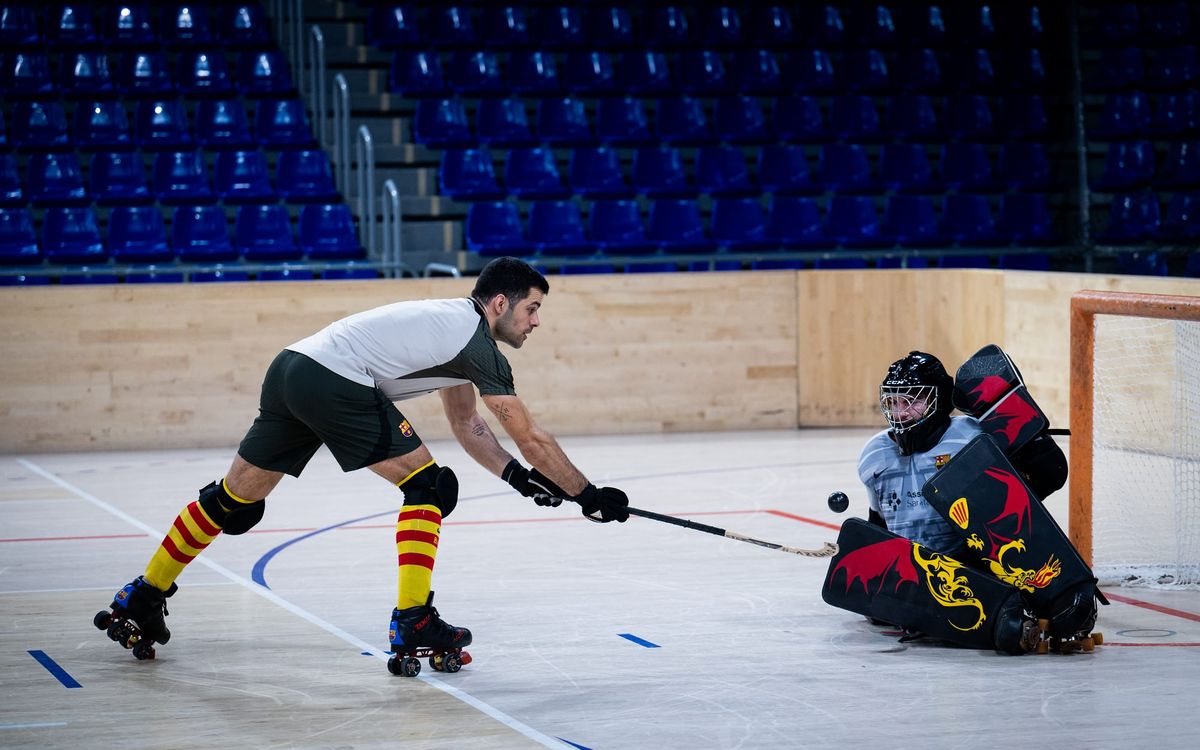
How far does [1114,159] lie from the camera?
59.3 feet

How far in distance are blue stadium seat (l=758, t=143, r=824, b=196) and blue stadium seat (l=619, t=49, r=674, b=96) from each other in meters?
1.35

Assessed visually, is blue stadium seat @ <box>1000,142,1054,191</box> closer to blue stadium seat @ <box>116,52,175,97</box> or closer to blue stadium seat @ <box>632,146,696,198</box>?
blue stadium seat @ <box>632,146,696,198</box>

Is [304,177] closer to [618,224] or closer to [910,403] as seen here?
[618,224]

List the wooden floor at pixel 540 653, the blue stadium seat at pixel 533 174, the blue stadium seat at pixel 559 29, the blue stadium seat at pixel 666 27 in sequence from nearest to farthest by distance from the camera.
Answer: the wooden floor at pixel 540 653 < the blue stadium seat at pixel 533 174 < the blue stadium seat at pixel 559 29 < the blue stadium seat at pixel 666 27

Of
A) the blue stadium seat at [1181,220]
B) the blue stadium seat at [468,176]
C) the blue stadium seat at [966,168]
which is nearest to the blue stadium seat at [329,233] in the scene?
the blue stadium seat at [468,176]

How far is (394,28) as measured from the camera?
57.6ft

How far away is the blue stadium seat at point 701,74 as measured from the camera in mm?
17891

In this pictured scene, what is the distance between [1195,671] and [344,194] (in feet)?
39.1

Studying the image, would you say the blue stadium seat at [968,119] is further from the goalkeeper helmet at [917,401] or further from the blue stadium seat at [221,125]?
the goalkeeper helmet at [917,401]

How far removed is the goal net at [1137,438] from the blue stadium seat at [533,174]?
6445 mm

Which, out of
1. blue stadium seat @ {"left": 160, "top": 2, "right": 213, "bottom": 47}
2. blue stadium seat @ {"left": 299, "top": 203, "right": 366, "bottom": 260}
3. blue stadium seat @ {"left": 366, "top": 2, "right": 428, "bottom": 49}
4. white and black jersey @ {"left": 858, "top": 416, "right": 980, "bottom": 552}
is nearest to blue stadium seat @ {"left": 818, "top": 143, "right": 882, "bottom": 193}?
blue stadium seat @ {"left": 366, "top": 2, "right": 428, "bottom": 49}

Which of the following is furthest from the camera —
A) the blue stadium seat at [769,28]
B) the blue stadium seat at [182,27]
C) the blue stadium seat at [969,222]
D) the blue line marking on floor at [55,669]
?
the blue stadium seat at [769,28]

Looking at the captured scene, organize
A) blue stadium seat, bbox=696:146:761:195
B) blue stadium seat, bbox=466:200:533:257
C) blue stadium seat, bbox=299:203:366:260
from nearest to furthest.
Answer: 1. blue stadium seat, bbox=299:203:366:260
2. blue stadium seat, bbox=466:200:533:257
3. blue stadium seat, bbox=696:146:761:195

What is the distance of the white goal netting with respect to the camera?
27.7 feet
